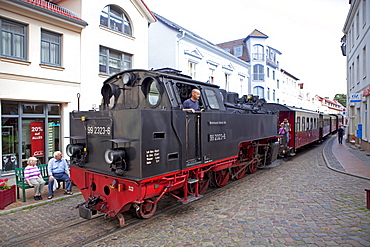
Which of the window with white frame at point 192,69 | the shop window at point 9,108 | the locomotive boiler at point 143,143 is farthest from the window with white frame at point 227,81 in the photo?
the shop window at point 9,108

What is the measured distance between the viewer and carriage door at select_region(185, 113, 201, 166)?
17.4 feet

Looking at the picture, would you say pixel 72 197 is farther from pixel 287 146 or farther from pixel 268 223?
pixel 287 146

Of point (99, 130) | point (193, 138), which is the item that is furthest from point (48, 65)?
point (193, 138)

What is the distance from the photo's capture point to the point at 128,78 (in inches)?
197

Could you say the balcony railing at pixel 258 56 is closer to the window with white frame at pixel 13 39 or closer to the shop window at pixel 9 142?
the window with white frame at pixel 13 39

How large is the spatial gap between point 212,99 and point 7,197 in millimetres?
5447

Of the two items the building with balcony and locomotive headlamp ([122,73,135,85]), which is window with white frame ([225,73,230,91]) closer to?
the building with balcony

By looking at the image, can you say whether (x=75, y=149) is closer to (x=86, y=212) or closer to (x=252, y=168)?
(x=86, y=212)

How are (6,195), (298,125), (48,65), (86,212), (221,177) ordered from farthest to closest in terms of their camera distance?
(298,125) < (48,65) < (221,177) < (6,195) < (86,212)

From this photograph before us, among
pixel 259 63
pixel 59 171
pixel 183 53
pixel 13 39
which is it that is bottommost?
pixel 59 171

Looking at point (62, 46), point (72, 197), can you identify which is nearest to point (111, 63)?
point (62, 46)

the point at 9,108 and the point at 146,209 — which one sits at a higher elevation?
the point at 9,108

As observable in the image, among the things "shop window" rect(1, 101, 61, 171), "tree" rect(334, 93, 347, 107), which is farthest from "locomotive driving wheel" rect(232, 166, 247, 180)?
"tree" rect(334, 93, 347, 107)

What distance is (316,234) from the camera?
4.46 meters
